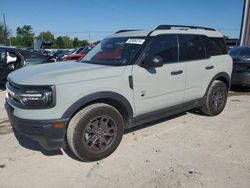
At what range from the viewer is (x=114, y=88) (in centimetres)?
371

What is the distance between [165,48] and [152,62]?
635mm

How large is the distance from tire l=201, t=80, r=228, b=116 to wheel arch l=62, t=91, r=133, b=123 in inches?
84.8

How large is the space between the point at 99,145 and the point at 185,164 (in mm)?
1226

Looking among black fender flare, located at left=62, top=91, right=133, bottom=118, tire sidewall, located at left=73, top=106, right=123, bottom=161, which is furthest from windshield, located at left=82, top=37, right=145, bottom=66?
tire sidewall, located at left=73, top=106, right=123, bottom=161

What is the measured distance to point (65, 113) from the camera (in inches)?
131

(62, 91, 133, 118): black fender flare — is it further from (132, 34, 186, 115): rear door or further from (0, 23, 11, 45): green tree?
(0, 23, 11, 45): green tree

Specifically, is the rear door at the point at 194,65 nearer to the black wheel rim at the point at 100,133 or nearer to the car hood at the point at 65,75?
the car hood at the point at 65,75

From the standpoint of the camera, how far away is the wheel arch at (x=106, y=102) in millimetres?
3373

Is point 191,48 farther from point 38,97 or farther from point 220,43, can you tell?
point 38,97

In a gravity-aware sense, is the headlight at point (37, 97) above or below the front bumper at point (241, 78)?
above

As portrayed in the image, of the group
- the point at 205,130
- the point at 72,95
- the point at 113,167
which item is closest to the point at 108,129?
the point at 113,167

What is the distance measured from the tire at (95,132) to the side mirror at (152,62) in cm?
85

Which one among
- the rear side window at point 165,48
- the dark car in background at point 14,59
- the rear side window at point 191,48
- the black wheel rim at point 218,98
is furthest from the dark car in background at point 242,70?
the dark car in background at point 14,59

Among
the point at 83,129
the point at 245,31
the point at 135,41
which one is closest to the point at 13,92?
the point at 83,129
